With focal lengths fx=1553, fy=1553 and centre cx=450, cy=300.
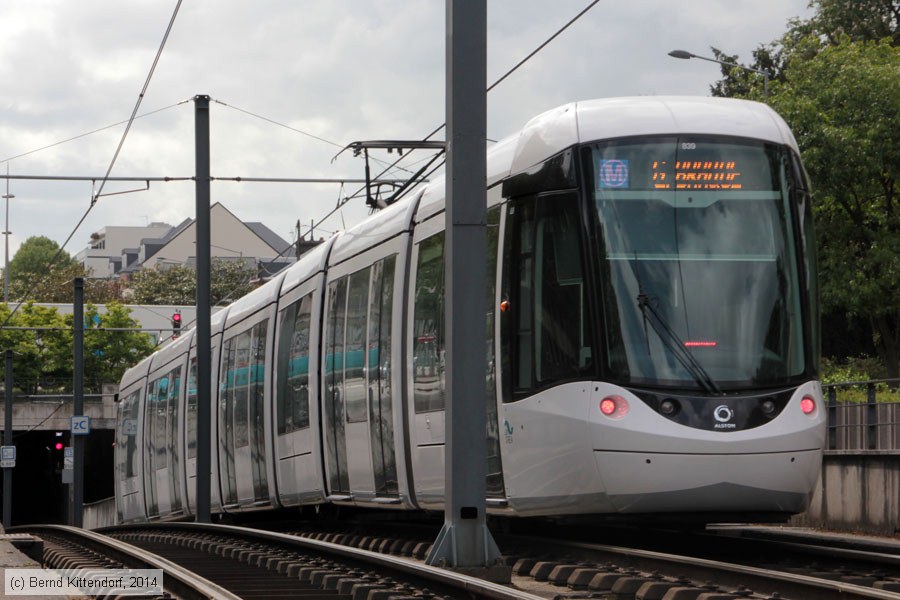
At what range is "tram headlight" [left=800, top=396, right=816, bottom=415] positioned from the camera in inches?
433

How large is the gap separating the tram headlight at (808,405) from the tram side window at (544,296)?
1559mm

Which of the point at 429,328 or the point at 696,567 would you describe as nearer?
the point at 696,567

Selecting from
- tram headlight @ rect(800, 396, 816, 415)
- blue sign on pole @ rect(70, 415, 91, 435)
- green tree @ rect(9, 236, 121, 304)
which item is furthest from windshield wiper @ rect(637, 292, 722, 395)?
green tree @ rect(9, 236, 121, 304)

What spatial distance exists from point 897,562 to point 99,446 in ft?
214

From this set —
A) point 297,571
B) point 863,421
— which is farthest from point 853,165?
point 297,571

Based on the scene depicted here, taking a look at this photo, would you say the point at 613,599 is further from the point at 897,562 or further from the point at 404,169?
the point at 404,169

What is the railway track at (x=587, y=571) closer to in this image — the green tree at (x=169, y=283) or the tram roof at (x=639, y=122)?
the tram roof at (x=639, y=122)

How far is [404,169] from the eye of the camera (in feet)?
71.3

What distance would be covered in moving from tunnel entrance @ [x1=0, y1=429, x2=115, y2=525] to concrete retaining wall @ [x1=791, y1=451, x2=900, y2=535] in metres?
49.6

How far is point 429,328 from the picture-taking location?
43.8ft

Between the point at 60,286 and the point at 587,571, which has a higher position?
the point at 60,286

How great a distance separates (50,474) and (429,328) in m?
72.4

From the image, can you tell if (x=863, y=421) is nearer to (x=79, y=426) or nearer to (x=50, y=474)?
(x=79, y=426)

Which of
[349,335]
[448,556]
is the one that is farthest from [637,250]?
[349,335]
